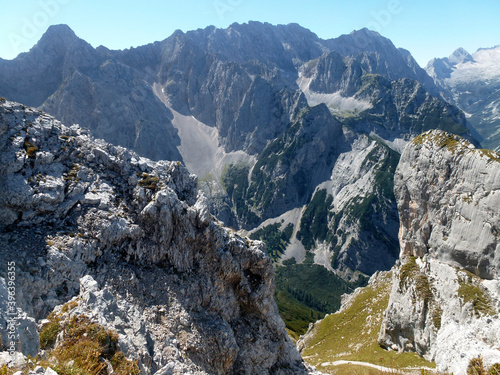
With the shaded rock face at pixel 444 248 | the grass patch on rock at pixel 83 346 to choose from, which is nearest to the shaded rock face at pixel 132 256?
→ the grass patch on rock at pixel 83 346

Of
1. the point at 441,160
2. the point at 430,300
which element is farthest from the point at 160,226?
the point at 441,160

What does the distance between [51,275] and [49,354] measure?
888 cm

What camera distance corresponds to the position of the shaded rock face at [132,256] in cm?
1988

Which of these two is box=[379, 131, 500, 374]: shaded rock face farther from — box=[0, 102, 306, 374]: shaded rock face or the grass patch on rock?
the grass patch on rock

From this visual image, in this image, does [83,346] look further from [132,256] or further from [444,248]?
[444,248]

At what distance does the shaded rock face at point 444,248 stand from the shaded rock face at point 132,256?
29914mm

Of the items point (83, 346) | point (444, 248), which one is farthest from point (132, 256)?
point (444, 248)

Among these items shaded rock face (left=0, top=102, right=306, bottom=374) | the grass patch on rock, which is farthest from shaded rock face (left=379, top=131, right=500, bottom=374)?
the grass patch on rock

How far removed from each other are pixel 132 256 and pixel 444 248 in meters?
52.3

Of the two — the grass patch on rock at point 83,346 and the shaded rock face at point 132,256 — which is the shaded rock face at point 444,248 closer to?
the shaded rock face at point 132,256

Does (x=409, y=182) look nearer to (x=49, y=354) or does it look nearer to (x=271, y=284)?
(x=271, y=284)

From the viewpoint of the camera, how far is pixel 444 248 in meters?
53.2

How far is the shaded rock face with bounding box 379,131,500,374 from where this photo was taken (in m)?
44.9

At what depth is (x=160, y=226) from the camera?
25.9m
